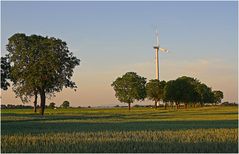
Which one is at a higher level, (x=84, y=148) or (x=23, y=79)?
(x=23, y=79)

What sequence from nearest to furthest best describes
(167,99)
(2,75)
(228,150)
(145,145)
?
(228,150), (145,145), (2,75), (167,99)

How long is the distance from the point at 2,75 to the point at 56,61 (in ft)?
29.0

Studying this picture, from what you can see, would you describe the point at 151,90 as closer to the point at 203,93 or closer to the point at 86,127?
the point at 203,93

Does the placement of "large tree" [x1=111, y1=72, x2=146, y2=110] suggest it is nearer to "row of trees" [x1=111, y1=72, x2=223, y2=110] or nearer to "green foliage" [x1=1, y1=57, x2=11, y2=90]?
"row of trees" [x1=111, y1=72, x2=223, y2=110]

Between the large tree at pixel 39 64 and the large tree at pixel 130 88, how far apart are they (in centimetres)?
6315

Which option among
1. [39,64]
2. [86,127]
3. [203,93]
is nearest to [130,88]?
[203,93]

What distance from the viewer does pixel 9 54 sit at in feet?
254

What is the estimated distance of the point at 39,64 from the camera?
7475 cm

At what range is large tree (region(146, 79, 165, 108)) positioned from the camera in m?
146

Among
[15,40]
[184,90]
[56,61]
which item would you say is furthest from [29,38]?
[184,90]

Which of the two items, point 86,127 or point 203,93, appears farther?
point 203,93

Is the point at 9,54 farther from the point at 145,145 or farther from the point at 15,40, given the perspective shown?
the point at 145,145

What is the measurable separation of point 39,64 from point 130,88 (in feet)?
222

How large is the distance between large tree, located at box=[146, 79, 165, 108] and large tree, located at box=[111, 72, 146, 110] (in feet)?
13.1
